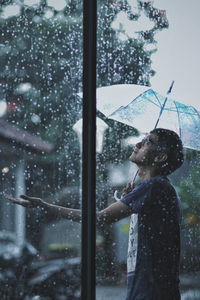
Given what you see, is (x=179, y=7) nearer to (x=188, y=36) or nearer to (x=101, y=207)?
(x=188, y=36)

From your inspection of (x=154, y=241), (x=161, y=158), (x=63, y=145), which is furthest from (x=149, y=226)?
(x=63, y=145)

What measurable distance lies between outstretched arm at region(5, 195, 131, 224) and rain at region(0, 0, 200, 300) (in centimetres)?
2

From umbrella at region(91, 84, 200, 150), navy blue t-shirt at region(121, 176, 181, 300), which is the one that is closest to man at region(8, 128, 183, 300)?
navy blue t-shirt at region(121, 176, 181, 300)

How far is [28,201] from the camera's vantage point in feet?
4.89

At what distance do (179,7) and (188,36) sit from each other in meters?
0.13

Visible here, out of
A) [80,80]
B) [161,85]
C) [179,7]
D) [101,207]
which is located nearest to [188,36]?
[179,7]

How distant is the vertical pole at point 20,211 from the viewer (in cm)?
147

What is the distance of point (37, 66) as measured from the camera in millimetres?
1549

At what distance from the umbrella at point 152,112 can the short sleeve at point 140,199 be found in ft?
0.76

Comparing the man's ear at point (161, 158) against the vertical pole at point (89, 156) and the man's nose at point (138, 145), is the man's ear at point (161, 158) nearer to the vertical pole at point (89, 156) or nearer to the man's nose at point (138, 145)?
the man's nose at point (138, 145)

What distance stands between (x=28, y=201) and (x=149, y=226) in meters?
0.48

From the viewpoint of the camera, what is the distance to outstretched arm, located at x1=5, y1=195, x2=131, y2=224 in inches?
58.4

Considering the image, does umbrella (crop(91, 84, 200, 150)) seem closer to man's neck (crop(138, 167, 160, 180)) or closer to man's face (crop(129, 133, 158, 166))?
man's face (crop(129, 133, 158, 166))

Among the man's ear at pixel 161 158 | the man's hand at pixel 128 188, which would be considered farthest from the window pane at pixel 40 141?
the man's ear at pixel 161 158
